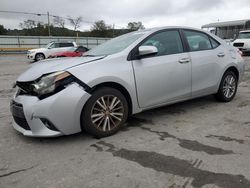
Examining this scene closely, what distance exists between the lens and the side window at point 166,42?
13.5 ft

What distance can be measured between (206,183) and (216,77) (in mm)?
2817

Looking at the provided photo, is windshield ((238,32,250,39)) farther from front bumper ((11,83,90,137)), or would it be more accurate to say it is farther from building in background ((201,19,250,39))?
front bumper ((11,83,90,137))

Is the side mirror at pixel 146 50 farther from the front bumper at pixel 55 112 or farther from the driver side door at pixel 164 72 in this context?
the front bumper at pixel 55 112

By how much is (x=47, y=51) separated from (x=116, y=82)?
1872 centimetres

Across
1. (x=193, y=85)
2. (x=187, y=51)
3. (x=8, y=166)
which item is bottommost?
(x=8, y=166)

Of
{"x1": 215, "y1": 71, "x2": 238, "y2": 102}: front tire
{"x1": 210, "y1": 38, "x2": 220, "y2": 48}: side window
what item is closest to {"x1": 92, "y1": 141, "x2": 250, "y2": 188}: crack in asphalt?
{"x1": 215, "y1": 71, "x2": 238, "y2": 102}: front tire

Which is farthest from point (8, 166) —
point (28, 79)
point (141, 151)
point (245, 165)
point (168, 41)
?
point (168, 41)

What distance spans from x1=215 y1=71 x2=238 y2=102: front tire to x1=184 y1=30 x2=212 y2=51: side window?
2.39ft

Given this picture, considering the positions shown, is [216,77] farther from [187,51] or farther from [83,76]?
[83,76]

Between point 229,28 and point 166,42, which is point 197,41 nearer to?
point 166,42

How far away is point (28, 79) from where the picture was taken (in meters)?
3.46

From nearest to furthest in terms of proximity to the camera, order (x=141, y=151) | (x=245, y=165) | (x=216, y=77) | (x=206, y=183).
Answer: (x=206, y=183)
(x=245, y=165)
(x=141, y=151)
(x=216, y=77)

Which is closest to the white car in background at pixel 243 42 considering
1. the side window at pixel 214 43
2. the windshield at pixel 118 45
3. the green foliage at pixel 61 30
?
the side window at pixel 214 43

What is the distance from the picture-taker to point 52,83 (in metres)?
3.22
